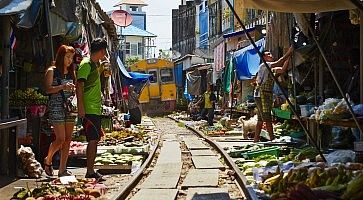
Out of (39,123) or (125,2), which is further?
(125,2)

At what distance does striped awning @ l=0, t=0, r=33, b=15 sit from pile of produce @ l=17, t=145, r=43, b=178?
1876 mm

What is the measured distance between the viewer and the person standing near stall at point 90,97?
8.05m

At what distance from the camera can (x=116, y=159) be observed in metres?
10.3

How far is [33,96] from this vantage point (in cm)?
1038

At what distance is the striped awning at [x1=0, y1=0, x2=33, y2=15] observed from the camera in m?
8.05

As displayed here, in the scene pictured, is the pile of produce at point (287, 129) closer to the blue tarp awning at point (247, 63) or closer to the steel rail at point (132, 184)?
the steel rail at point (132, 184)

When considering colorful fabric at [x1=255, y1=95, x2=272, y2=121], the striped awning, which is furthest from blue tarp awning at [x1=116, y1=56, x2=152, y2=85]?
the striped awning

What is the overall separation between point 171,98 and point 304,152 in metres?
33.1

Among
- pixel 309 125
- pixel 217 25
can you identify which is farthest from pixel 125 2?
pixel 309 125

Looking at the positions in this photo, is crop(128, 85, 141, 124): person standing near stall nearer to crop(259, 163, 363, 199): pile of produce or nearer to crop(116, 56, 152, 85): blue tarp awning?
crop(116, 56, 152, 85): blue tarp awning

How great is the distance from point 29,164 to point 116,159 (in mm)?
2237

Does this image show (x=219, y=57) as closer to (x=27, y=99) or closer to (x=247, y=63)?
(x=247, y=63)

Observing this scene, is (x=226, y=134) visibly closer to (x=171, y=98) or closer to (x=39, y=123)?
(x=39, y=123)

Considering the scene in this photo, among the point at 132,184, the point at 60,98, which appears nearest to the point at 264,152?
the point at 132,184
